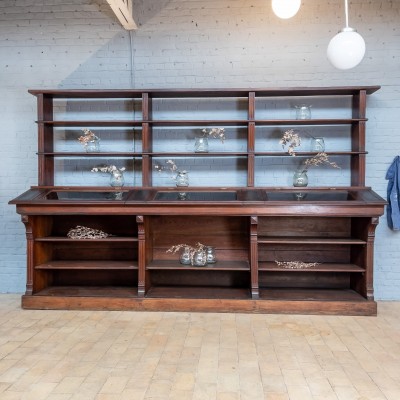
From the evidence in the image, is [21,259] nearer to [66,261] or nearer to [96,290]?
[66,261]

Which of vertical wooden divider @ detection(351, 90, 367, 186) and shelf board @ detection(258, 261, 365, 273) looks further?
vertical wooden divider @ detection(351, 90, 367, 186)

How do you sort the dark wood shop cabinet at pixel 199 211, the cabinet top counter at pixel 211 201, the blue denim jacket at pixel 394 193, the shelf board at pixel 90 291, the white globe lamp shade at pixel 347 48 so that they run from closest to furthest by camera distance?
the white globe lamp shade at pixel 347 48
the cabinet top counter at pixel 211 201
the dark wood shop cabinet at pixel 199 211
the shelf board at pixel 90 291
the blue denim jacket at pixel 394 193

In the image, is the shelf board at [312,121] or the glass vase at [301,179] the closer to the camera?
the shelf board at [312,121]

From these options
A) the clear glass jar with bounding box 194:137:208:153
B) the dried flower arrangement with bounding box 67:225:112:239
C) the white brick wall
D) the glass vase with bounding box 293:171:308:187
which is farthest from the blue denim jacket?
the dried flower arrangement with bounding box 67:225:112:239

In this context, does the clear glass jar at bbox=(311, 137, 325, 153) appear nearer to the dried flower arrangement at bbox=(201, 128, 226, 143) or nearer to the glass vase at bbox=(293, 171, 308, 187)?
the glass vase at bbox=(293, 171, 308, 187)

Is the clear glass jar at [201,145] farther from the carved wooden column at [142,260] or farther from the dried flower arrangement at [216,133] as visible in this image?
the carved wooden column at [142,260]

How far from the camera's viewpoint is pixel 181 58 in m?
4.83

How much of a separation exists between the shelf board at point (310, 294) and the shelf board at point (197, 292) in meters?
0.24

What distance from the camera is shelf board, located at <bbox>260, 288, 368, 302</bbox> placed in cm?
420

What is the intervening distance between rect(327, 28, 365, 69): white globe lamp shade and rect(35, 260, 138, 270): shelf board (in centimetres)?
278

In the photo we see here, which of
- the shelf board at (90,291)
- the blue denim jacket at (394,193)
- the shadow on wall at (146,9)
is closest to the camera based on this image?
the shelf board at (90,291)

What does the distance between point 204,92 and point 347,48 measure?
198 centimetres

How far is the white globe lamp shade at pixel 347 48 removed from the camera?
8.88 feet

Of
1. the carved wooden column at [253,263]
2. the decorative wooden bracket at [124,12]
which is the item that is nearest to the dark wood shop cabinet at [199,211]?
the carved wooden column at [253,263]
